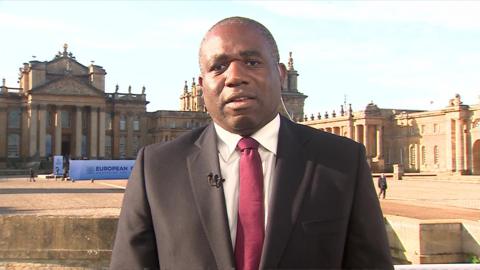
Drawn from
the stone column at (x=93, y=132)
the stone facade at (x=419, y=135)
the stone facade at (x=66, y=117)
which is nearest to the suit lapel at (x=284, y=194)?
the stone facade at (x=419, y=135)

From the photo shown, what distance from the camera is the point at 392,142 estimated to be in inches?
3182

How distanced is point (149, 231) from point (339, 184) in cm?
87

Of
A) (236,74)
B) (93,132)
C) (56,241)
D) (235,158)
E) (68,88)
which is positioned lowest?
(56,241)

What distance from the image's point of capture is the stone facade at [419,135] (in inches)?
2469

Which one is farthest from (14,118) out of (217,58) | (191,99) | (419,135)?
(217,58)

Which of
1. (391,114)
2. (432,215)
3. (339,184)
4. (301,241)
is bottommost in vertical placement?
(432,215)

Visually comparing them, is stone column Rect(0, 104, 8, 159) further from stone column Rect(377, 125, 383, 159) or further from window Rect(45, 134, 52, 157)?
stone column Rect(377, 125, 383, 159)

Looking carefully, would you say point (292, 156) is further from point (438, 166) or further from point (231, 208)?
point (438, 166)

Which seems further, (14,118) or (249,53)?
(14,118)

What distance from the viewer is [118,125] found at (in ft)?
316

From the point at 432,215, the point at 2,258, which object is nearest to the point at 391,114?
the point at 432,215

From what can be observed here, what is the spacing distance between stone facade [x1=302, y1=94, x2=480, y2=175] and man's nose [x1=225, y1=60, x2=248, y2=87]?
207 ft

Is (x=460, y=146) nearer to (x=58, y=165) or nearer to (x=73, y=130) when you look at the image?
(x=58, y=165)

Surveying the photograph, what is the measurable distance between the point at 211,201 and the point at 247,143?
31cm
